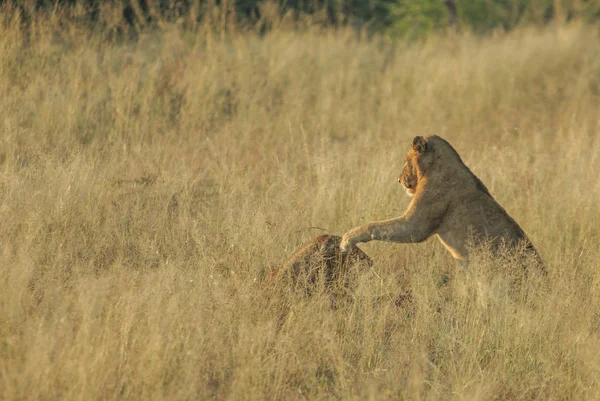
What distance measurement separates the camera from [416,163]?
6.16 m

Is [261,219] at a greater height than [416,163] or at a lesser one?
lesser

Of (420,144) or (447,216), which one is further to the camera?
(420,144)

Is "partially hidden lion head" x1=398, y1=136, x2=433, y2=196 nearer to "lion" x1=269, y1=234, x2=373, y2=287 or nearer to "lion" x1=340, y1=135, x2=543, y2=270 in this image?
"lion" x1=340, y1=135, x2=543, y2=270

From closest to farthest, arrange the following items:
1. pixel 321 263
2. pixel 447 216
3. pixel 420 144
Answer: pixel 321 263, pixel 447 216, pixel 420 144

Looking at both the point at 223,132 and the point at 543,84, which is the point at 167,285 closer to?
the point at 223,132

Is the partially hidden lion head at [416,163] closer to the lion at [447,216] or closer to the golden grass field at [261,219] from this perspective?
the lion at [447,216]

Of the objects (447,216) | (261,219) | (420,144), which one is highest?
(420,144)

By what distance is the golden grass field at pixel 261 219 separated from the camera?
4.46m

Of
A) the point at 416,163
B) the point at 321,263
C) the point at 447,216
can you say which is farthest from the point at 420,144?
the point at 321,263

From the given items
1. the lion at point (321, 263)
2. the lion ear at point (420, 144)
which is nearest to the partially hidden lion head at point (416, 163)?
the lion ear at point (420, 144)

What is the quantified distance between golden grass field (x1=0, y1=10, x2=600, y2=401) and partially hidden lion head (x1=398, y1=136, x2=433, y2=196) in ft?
1.99

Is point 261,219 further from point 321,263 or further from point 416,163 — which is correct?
point 416,163

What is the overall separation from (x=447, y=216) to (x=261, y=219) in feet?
4.29

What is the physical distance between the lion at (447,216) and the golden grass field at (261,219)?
0.23m
